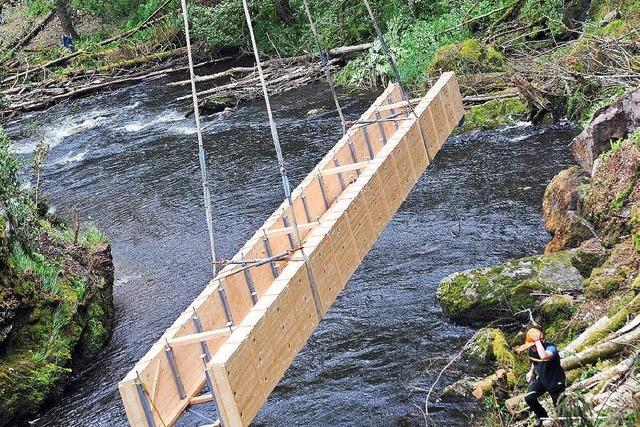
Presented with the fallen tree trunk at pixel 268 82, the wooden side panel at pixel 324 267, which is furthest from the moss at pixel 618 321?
the fallen tree trunk at pixel 268 82

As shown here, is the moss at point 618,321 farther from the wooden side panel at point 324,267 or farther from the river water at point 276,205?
the wooden side panel at point 324,267

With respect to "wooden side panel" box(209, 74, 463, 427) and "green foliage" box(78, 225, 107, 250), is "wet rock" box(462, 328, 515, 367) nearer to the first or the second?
"wooden side panel" box(209, 74, 463, 427)

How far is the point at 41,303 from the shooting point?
12961mm

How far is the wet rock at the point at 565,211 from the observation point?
12305 mm

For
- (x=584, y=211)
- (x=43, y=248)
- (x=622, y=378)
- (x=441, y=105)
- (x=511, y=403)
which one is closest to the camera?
(x=622, y=378)

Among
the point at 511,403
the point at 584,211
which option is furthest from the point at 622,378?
the point at 584,211

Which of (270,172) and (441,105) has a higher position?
(441,105)

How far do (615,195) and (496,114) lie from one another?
770 cm

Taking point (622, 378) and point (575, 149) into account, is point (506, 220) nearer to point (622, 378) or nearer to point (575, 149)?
point (575, 149)

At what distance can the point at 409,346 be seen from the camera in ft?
37.9

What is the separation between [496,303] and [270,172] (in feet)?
30.3

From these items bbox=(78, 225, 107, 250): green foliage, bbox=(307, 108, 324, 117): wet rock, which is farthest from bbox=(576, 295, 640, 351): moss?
bbox=(307, 108, 324, 117): wet rock

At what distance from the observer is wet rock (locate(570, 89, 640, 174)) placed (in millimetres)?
13133

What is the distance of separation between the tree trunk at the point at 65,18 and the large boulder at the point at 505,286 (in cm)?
3011
